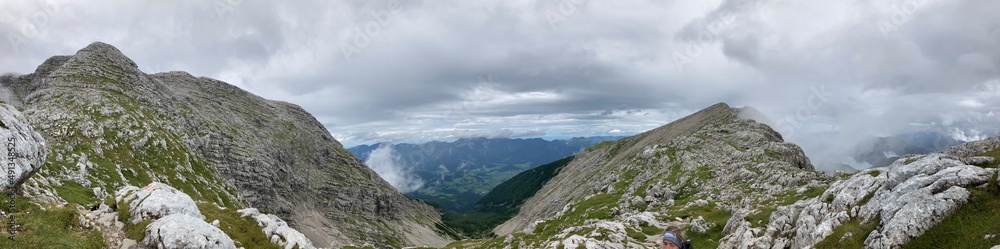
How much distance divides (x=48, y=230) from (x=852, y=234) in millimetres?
45783

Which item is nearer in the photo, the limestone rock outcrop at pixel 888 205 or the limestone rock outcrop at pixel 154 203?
the limestone rock outcrop at pixel 888 205

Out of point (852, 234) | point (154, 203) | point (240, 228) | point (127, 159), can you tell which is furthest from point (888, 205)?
point (127, 159)

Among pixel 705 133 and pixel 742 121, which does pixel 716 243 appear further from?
pixel 742 121

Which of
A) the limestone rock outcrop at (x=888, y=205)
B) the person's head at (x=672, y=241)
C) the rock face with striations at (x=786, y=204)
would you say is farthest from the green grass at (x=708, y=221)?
the person's head at (x=672, y=241)

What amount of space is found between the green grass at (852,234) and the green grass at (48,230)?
141 feet

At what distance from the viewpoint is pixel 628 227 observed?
52.8 m

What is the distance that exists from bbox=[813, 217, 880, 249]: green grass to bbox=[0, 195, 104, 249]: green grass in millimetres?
42837

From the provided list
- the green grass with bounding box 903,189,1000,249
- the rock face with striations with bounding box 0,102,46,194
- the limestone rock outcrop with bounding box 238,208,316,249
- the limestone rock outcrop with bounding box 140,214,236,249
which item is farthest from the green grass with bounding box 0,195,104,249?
the green grass with bounding box 903,189,1000,249

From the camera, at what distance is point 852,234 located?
22.8 m

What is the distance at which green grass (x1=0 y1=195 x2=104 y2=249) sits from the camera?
21.9 metres

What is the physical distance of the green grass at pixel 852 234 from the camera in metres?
22.1

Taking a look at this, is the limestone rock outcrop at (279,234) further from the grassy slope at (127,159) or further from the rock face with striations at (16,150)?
the grassy slope at (127,159)

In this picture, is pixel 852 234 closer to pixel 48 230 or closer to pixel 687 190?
pixel 48 230

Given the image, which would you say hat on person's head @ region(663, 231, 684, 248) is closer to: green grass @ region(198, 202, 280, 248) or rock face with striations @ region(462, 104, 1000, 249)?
rock face with striations @ region(462, 104, 1000, 249)
